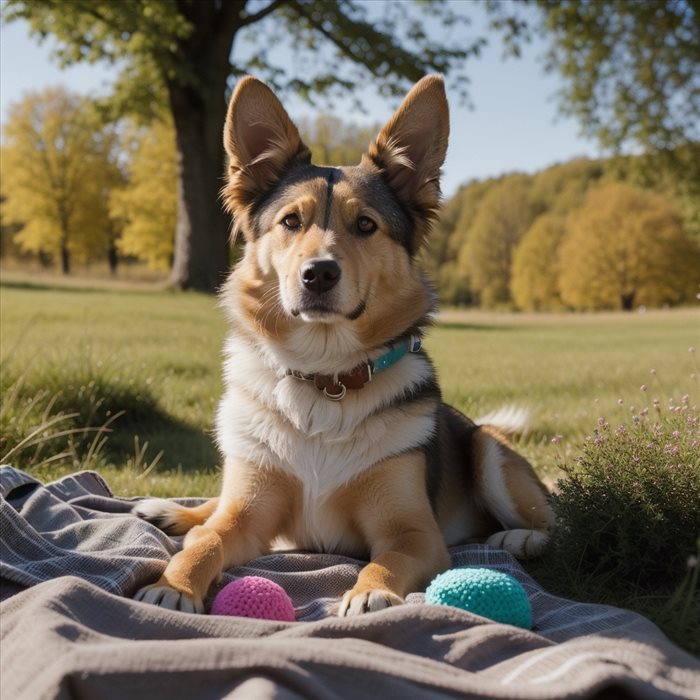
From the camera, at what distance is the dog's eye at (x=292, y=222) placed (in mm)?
3758

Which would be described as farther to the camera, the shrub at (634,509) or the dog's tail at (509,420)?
the dog's tail at (509,420)

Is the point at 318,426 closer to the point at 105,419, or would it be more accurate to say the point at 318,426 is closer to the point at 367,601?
the point at 367,601

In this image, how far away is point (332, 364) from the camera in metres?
3.72

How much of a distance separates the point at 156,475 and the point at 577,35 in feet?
70.9

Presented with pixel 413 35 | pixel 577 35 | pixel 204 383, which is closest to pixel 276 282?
pixel 204 383

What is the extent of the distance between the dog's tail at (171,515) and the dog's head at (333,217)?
1.06 meters

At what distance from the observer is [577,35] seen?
23.1m

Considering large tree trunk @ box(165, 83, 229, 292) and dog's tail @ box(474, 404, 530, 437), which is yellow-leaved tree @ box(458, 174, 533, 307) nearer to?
large tree trunk @ box(165, 83, 229, 292)

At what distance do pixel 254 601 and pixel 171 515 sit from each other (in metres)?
1.32

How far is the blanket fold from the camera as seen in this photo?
2.11 metres

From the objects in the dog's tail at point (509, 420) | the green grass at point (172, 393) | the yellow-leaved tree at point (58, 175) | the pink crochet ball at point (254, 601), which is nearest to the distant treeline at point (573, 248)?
the yellow-leaved tree at point (58, 175)

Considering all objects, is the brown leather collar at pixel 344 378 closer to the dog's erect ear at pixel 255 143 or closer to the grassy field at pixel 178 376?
the dog's erect ear at pixel 255 143

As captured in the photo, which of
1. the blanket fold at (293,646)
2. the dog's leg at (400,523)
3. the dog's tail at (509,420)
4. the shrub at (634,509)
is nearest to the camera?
the blanket fold at (293,646)

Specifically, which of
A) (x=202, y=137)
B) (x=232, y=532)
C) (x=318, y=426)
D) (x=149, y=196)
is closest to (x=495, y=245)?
(x=149, y=196)
